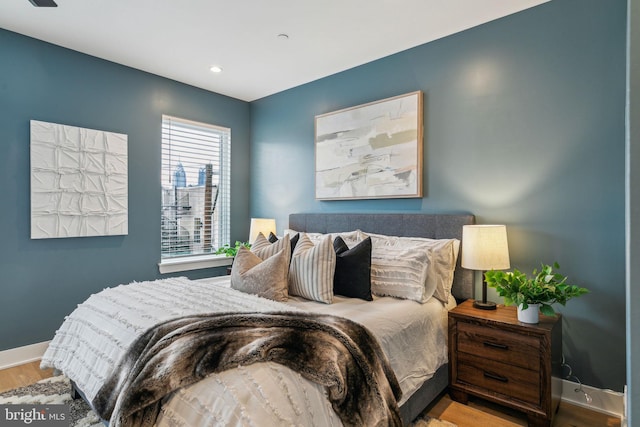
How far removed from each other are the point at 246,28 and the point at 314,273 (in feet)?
6.48

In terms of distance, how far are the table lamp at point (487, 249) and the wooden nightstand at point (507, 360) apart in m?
0.22

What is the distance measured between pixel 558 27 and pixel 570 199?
1.16m

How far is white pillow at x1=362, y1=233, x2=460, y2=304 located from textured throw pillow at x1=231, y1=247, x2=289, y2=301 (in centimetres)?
64

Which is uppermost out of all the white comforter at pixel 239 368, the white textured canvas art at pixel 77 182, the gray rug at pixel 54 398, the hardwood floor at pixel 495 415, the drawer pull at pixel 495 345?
the white textured canvas art at pixel 77 182

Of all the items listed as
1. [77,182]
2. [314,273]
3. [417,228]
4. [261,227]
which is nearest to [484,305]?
[417,228]

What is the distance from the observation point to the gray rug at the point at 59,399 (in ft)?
6.68

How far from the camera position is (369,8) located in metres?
2.47

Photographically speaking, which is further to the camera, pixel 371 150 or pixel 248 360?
pixel 371 150

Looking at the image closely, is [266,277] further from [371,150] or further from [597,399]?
[597,399]

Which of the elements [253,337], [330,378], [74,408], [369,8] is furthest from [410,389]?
[369,8]

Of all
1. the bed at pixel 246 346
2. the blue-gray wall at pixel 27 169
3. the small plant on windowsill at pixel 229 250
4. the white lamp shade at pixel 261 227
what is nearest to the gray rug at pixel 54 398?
the bed at pixel 246 346

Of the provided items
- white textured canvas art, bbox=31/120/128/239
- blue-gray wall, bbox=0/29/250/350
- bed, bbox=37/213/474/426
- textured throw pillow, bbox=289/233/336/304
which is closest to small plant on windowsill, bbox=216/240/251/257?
blue-gray wall, bbox=0/29/250/350

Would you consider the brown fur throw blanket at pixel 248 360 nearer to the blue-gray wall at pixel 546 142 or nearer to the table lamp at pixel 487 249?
the table lamp at pixel 487 249

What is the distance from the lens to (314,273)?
7.51 ft
